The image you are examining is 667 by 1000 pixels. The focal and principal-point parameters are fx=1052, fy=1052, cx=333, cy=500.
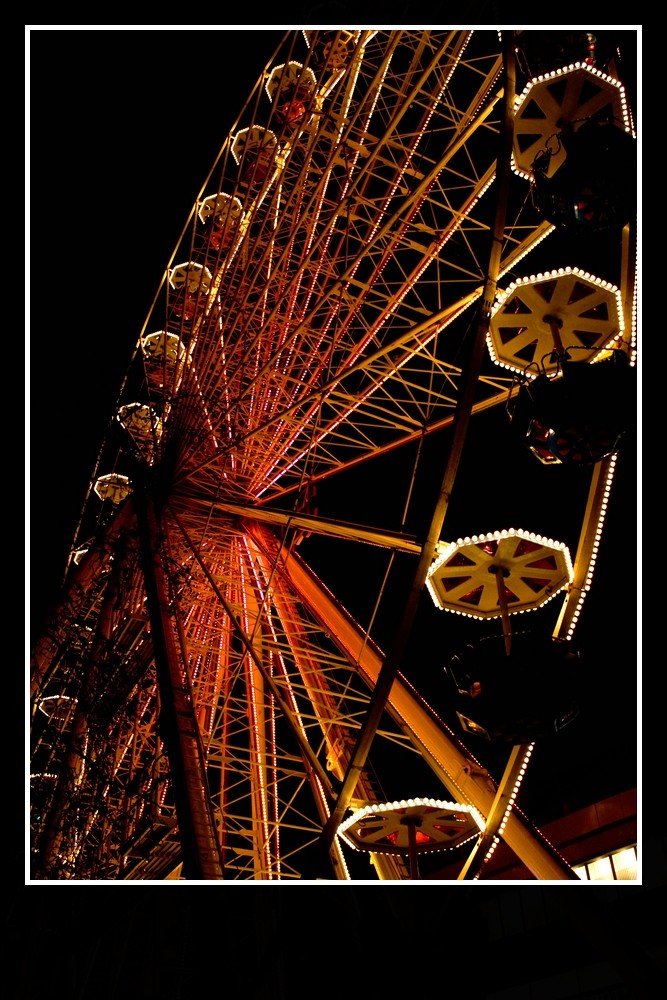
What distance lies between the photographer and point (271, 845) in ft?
39.7

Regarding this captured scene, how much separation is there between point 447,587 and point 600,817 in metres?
15.4

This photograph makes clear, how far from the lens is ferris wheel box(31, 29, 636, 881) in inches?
325

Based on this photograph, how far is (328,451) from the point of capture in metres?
13.4

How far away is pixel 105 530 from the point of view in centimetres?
1591

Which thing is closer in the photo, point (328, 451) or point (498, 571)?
point (498, 571)

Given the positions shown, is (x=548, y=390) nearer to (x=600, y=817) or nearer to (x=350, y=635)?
(x=350, y=635)

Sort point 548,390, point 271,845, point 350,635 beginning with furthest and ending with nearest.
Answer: point 271,845, point 350,635, point 548,390

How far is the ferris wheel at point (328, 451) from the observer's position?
826 centimetres
